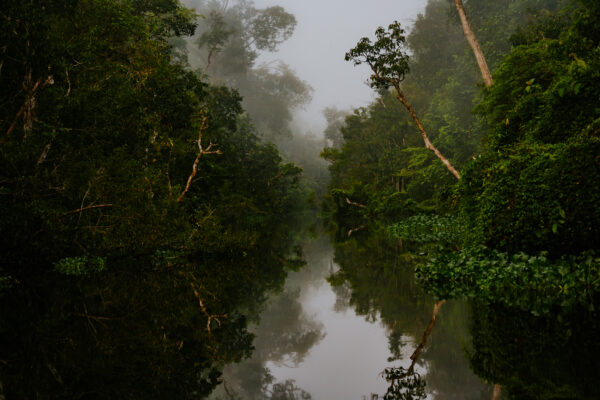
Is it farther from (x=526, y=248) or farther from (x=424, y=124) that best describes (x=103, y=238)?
(x=424, y=124)

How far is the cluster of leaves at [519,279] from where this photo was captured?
4.32 metres

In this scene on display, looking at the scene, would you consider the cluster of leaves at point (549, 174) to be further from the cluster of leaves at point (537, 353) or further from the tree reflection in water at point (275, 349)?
the tree reflection in water at point (275, 349)

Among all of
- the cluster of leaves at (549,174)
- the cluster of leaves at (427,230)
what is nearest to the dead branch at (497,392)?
the cluster of leaves at (549,174)

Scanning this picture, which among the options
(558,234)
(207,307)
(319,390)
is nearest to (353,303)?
(207,307)

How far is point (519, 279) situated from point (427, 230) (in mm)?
9922

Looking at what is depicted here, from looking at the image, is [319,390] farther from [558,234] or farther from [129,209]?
[129,209]

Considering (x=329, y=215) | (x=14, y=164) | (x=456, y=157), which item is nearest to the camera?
(x=14, y=164)

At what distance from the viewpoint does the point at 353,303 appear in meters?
5.60

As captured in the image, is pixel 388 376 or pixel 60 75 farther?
pixel 60 75

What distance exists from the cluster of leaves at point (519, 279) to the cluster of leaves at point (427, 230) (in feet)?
18.1

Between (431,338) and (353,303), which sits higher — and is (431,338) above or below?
below

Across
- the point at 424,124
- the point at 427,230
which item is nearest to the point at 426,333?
the point at 427,230

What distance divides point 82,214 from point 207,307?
536 centimetres

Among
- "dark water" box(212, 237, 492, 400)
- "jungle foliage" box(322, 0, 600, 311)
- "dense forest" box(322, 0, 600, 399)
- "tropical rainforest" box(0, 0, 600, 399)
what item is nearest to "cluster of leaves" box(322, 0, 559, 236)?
"jungle foliage" box(322, 0, 600, 311)
